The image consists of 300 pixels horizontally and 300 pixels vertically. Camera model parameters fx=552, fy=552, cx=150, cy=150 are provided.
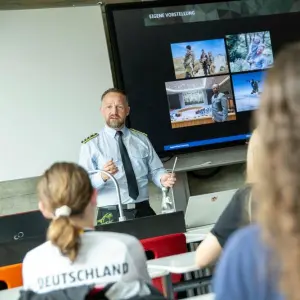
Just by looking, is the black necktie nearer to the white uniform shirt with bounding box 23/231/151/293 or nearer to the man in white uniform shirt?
the man in white uniform shirt

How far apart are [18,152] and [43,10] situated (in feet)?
3.97

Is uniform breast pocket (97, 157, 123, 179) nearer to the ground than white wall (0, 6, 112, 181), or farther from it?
nearer to the ground

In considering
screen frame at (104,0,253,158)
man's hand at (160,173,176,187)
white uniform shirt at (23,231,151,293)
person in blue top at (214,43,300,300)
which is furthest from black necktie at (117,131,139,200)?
person in blue top at (214,43,300,300)

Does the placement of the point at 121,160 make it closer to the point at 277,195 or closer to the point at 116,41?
the point at 116,41

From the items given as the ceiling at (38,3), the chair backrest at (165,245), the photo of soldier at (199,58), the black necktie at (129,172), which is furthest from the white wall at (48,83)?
the chair backrest at (165,245)

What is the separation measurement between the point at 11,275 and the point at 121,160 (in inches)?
73.8

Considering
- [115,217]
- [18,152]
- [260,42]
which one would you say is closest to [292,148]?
[115,217]

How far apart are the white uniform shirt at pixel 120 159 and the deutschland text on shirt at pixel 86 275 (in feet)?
7.36

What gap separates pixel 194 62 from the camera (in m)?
4.86

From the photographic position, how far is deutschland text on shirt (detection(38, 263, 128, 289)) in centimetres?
153

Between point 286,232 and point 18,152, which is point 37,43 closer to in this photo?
point 18,152

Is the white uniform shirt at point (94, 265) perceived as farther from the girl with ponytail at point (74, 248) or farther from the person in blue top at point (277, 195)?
the person in blue top at point (277, 195)

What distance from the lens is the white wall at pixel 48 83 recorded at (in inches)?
177

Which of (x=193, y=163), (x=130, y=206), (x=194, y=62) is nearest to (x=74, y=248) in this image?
(x=130, y=206)
